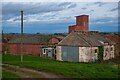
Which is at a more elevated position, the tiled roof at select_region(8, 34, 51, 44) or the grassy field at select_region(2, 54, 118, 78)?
the tiled roof at select_region(8, 34, 51, 44)

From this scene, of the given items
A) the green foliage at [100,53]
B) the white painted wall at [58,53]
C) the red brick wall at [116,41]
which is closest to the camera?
the green foliage at [100,53]

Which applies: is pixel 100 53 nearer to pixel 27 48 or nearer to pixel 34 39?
pixel 34 39

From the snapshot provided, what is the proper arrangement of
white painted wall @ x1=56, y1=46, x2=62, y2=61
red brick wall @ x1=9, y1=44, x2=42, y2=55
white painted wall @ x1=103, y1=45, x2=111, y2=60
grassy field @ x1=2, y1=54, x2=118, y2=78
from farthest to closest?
red brick wall @ x1=9, y1=44, x2=42, y2=55, white painted wall @ x1=103, y1=45, x2=111, y2=60, white painted wall @ x1=56, y1=46, x2=62, y2=61, grassy field @ x1=2, y1=54, x2=118, y2=78

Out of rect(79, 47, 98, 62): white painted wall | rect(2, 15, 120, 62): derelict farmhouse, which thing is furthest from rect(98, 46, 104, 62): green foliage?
rect(79, 47, 98, 62): white painted wall

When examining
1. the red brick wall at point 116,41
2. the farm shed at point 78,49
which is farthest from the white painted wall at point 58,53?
the red brick wall at point 116,41

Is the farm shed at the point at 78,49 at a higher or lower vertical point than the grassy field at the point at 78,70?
higher

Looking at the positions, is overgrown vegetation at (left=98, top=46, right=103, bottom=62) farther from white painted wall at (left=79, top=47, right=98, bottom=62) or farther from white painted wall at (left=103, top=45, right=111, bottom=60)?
white painted wall at (left=79, top=47, right=98, bottom=62)

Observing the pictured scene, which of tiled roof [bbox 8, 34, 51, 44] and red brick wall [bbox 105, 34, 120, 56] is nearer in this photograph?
red brick wall [bbox 105, 34, 120, 56]

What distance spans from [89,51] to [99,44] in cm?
354

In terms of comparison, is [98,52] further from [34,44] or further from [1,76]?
[1,76]

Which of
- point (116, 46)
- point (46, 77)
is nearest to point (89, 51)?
point (116, 46)

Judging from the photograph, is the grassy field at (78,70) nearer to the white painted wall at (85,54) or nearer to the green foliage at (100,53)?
the white painted wall at (85,54)

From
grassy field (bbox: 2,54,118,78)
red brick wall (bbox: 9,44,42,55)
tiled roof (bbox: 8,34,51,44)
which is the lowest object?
grassy field (bbox: 2,54,118,78)

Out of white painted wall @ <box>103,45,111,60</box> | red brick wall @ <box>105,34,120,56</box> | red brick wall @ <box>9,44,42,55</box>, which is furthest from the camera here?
red brick wall @ <box>105,34,120,56</box>
